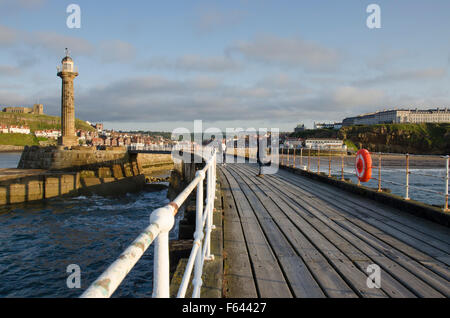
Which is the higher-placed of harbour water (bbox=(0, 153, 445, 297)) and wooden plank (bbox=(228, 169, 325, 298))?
wooden plank (bbox=(228, 169, 325, 298))

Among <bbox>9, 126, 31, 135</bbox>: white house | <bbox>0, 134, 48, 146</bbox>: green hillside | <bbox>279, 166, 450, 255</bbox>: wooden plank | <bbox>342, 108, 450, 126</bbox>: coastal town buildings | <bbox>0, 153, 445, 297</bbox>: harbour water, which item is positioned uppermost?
<bbox>342, 108, 450, 126</bbox>: coastal town buildings

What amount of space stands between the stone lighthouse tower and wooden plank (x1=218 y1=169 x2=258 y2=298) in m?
35.2

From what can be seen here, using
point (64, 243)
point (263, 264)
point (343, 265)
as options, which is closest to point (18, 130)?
point (64, 243)

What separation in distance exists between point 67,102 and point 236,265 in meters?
37.9

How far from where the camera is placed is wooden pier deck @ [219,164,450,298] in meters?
2.82

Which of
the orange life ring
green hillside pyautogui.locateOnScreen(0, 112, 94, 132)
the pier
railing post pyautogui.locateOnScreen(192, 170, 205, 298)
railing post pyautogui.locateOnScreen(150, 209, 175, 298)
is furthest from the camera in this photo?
green hillside pyautogui.locateOnScreen(0, 112, 94, 132)

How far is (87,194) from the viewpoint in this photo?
2525 centimetres

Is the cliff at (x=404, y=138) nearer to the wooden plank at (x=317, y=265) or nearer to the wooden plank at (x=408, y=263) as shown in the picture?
the wooden plank at (x=408, y=263)

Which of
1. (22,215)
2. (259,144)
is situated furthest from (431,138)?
(22,215)

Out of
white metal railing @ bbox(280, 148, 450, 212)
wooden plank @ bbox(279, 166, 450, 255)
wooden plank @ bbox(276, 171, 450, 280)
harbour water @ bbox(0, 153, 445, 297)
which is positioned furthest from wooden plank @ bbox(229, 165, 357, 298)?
harbour water @ bbox(0, 153, 445, 297)

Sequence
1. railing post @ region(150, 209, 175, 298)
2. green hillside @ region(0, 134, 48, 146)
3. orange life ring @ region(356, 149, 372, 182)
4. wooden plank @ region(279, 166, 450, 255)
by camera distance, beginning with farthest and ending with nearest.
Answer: green hillside @ region(0, 134, 48, 146)
orange life ring @ region(356, 149, 372, 182)
wooden plank @ region(279, 166, 450, 255)
railing post @ region(150, 209, 175, 298)

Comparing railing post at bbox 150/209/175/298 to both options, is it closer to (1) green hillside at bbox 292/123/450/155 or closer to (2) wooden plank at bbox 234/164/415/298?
(2) wooden plank at bbox 234/164/415/298

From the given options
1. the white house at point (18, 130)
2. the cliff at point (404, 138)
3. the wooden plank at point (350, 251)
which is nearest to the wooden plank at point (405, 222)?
the wooden plank at point (350, 251)
